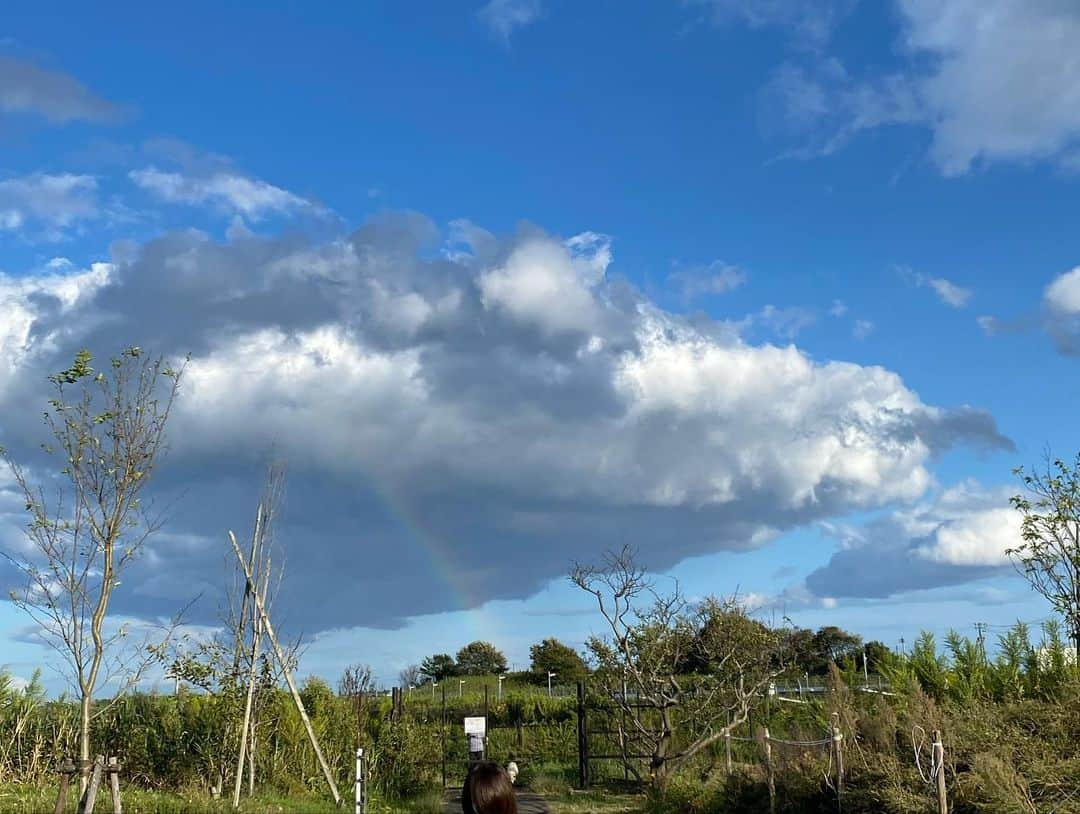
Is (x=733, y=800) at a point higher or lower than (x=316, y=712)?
lower

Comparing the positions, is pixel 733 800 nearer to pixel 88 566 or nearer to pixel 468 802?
pixel 88 566

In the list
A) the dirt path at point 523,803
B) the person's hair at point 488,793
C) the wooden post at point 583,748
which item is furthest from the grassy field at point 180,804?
the person's hair at point 488,793

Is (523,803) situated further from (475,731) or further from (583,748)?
(583,748)

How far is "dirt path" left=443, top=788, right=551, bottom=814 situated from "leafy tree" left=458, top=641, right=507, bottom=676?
3671cm

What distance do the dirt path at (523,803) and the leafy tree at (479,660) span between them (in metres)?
36.7

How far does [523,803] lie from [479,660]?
40.5 metres

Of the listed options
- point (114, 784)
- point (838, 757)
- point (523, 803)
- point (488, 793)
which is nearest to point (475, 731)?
point (523, 803)

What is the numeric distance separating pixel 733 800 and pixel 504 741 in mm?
11883

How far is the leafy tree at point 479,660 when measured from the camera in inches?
2229

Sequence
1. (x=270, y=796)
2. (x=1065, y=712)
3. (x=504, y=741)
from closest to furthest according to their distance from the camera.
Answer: (x=1065, y=712)
(x=270, y=796)
(x=504, y=741)

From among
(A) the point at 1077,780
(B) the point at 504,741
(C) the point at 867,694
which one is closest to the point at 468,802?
(A) the point at 1077,780

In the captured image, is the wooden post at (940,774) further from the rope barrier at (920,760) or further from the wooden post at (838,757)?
the wooden post at (838,757)

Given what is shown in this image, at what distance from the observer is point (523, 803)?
18031mm

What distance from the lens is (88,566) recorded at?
10820 mm
